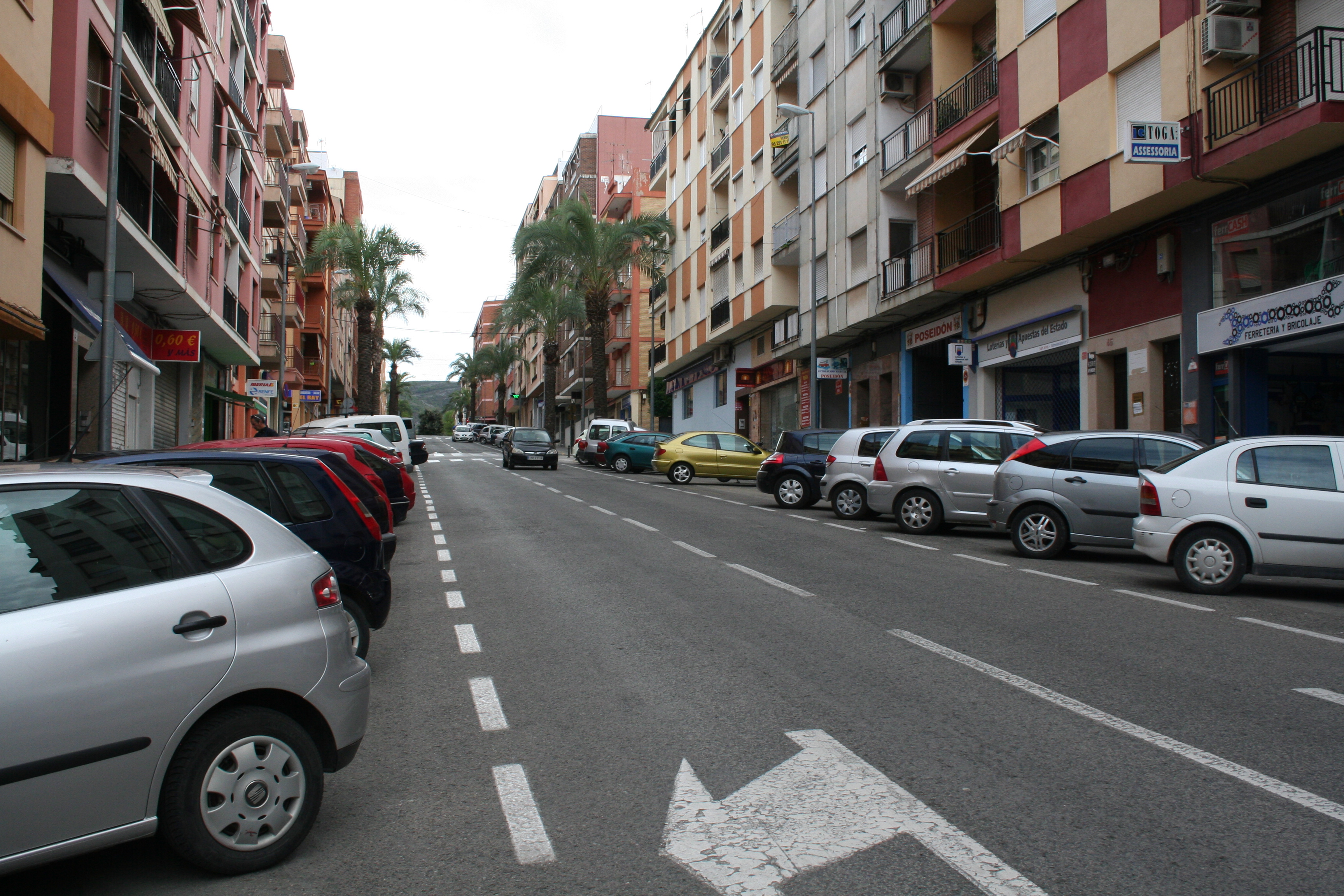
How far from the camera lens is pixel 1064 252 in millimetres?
20438

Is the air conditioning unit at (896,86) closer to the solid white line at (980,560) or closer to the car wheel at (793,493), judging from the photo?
the car wheel at (793,493)

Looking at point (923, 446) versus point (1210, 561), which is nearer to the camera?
point (1210, 561)

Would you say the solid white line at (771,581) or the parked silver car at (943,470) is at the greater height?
the parked silver car at (943,470)

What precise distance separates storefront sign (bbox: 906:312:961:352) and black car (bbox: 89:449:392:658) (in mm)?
20802

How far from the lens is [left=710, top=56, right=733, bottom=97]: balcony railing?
43.1m

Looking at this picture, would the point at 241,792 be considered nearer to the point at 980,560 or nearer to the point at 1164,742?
the point at 1164,742

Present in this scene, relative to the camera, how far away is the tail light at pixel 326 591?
405 cm

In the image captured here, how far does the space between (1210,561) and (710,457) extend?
2003cm

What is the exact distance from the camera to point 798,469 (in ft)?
66.7

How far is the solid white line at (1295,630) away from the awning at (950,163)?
1600cm

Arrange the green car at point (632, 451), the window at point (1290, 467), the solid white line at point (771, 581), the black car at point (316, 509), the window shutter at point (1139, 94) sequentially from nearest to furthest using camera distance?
the black car at point (316, 509) → the window at point (1290, 467) → the solid white line at point (771, 581) → the window shutter at point (1139, 94) → the green car at point (632, 451)

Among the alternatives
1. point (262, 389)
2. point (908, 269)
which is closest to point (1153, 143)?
point (908, 269)

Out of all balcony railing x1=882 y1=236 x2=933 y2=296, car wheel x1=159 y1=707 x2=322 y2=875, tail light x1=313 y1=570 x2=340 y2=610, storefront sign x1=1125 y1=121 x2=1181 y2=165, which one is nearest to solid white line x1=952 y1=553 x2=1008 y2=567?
storefront sign x1=1125 y1=121 x2=1181 y2=165

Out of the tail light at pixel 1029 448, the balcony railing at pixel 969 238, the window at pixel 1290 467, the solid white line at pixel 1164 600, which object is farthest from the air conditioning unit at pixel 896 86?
the solid white line at pixel 1164 600
